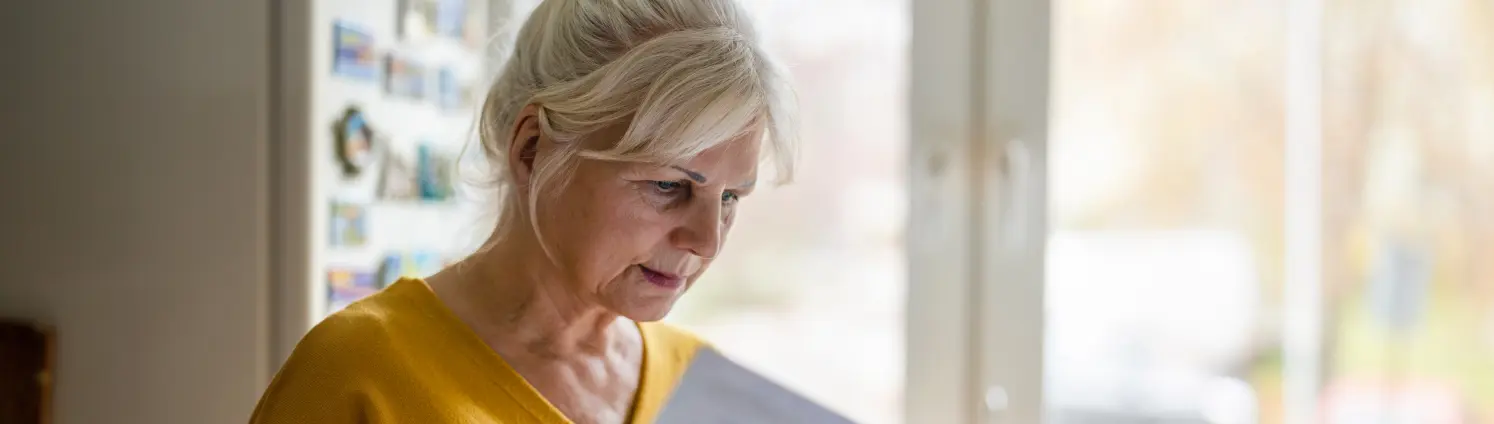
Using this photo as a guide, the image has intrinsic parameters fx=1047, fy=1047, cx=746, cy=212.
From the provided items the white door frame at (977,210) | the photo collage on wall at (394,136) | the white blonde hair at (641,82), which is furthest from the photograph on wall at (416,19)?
the white door frame at (977,210)

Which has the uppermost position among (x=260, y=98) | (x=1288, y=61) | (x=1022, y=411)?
(x=1288, y=61)

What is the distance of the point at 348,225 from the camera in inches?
58.1

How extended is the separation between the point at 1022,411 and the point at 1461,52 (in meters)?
0.86

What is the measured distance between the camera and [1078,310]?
5.65 ft

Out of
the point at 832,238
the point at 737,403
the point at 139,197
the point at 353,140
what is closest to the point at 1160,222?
the point at 832,238

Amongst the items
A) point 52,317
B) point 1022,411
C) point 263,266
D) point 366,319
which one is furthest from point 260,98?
point 1022,411

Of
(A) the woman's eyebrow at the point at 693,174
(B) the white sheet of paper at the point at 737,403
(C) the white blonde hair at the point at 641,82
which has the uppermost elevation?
(C) the white blonde hair at the point at 641,82

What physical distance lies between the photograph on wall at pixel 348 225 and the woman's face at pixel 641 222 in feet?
2.01

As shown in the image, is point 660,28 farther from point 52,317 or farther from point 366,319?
point 52,317

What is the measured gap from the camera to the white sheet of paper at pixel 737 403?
3.23 ft

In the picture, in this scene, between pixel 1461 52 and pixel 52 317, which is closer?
pixel 52 317

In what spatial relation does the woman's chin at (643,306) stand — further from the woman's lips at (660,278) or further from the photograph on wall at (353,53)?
the photograph on wall at (353,53)

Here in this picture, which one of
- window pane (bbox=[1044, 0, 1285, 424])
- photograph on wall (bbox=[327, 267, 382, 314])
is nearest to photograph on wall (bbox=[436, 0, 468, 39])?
photograph on wall (bbox=[327, 267, 382, 314])

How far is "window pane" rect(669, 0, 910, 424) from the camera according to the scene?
1770 mm
